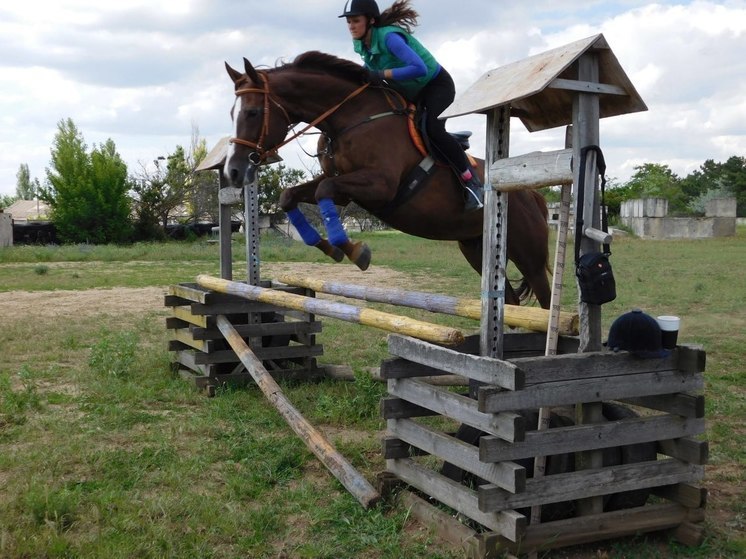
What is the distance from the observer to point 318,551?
3352 mm

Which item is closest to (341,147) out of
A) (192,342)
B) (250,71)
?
(250,71)

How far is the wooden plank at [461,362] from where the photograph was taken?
10.4 feet

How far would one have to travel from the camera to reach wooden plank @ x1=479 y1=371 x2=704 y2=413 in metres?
3.17

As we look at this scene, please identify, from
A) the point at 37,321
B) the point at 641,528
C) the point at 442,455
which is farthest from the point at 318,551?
the point at 37,321

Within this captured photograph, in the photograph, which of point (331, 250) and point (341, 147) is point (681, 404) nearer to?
point (331, 250)

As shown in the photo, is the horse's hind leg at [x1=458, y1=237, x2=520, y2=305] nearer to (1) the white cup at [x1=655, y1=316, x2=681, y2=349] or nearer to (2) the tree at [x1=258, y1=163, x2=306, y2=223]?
(1) the white cup at [x1=655, y1=316, x2=681, y2=349]

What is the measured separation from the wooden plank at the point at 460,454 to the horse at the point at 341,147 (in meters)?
1.23

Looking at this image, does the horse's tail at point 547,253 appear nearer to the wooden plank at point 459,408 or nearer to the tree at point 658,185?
the wooden plank at point 459,408

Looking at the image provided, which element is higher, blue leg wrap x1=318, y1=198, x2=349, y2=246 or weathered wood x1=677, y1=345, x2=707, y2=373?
blue leg wrap x1=318, y1=198, x2=349, y2=246

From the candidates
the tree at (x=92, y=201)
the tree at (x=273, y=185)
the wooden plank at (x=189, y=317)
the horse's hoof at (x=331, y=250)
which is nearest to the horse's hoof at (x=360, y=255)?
the horse's hoof at (x=331, y=250)

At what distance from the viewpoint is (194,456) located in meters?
4.59

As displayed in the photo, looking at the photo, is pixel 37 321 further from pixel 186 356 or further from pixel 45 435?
pixel 45 435

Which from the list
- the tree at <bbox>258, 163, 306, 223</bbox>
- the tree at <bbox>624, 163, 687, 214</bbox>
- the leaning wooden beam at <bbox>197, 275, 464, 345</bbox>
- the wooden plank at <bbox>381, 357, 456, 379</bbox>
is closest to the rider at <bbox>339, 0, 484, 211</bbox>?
the leaning wooden beam at <bbox>197, 275, 464, 345</bbox>

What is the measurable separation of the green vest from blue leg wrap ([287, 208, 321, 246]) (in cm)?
113
